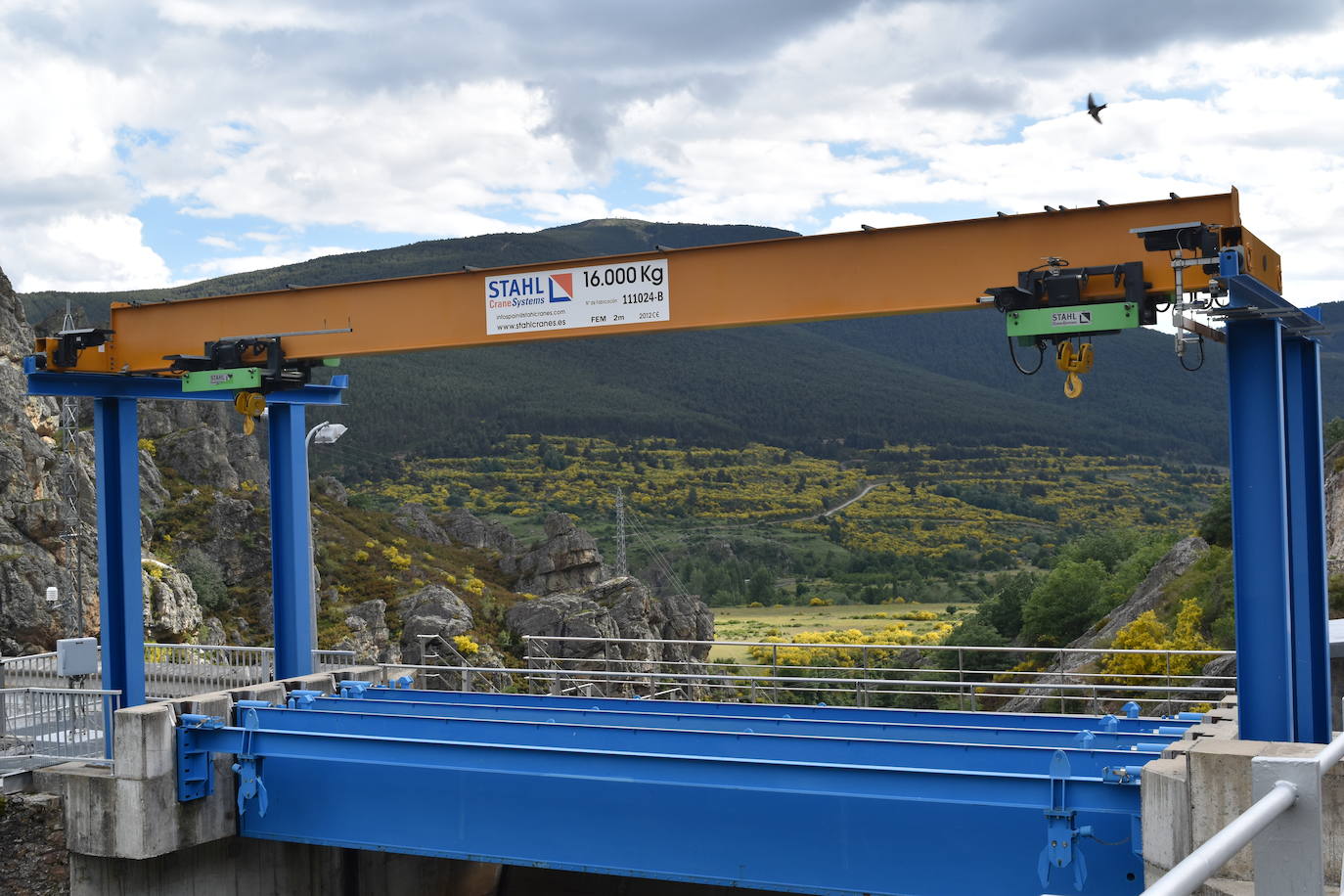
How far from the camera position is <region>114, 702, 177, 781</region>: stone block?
13.7m

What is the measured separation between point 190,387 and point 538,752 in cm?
759

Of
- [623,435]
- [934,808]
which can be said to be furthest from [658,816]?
[623,435]

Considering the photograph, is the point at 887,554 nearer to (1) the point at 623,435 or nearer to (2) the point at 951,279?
(1) the point at 623,435

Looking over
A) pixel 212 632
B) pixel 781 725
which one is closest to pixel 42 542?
pixel 212 632

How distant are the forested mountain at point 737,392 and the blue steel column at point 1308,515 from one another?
3388 inches

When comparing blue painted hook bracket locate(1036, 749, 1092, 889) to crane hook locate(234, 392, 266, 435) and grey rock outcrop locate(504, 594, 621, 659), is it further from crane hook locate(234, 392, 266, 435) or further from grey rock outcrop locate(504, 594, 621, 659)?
grey rock outcrop locate(504, 594, 621, 659)

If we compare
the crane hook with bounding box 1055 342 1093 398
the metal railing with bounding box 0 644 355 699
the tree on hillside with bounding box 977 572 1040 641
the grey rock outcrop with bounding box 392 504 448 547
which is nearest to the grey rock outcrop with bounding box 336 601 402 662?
the metal railing with bounding box 0 644 355 699

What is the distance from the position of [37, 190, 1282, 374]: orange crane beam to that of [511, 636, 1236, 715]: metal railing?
4.37 m

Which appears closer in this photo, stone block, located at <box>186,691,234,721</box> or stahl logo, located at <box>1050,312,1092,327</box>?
stahl logo, located at <box>1050,312,1092,327</box>

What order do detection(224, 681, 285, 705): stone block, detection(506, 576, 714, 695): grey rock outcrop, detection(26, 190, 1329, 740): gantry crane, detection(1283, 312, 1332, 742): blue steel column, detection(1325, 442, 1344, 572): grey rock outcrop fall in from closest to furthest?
detection(26, 190, 1329, 740): gantry crane
detection(1283, 312, 1332, 742): blue steel column
detection(224, 681, 285, 705): stone block
detection(1325, 442, 1344, 572): grey rock outcrop
detection(506, 576, 714, 695): grey rock outcrop

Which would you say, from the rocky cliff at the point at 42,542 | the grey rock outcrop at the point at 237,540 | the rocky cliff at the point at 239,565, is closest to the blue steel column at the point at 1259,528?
the rocky cliff at the point at 239,565

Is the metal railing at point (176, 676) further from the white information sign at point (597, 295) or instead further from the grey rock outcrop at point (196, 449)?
the grey rock outcrop at point (196, 449)

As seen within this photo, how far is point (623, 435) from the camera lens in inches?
4277

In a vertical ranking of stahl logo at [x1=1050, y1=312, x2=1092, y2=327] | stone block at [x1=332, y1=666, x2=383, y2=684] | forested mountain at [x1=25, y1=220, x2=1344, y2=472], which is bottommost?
stone block at [x1=332, y1=666, x2=383, y2=684]
